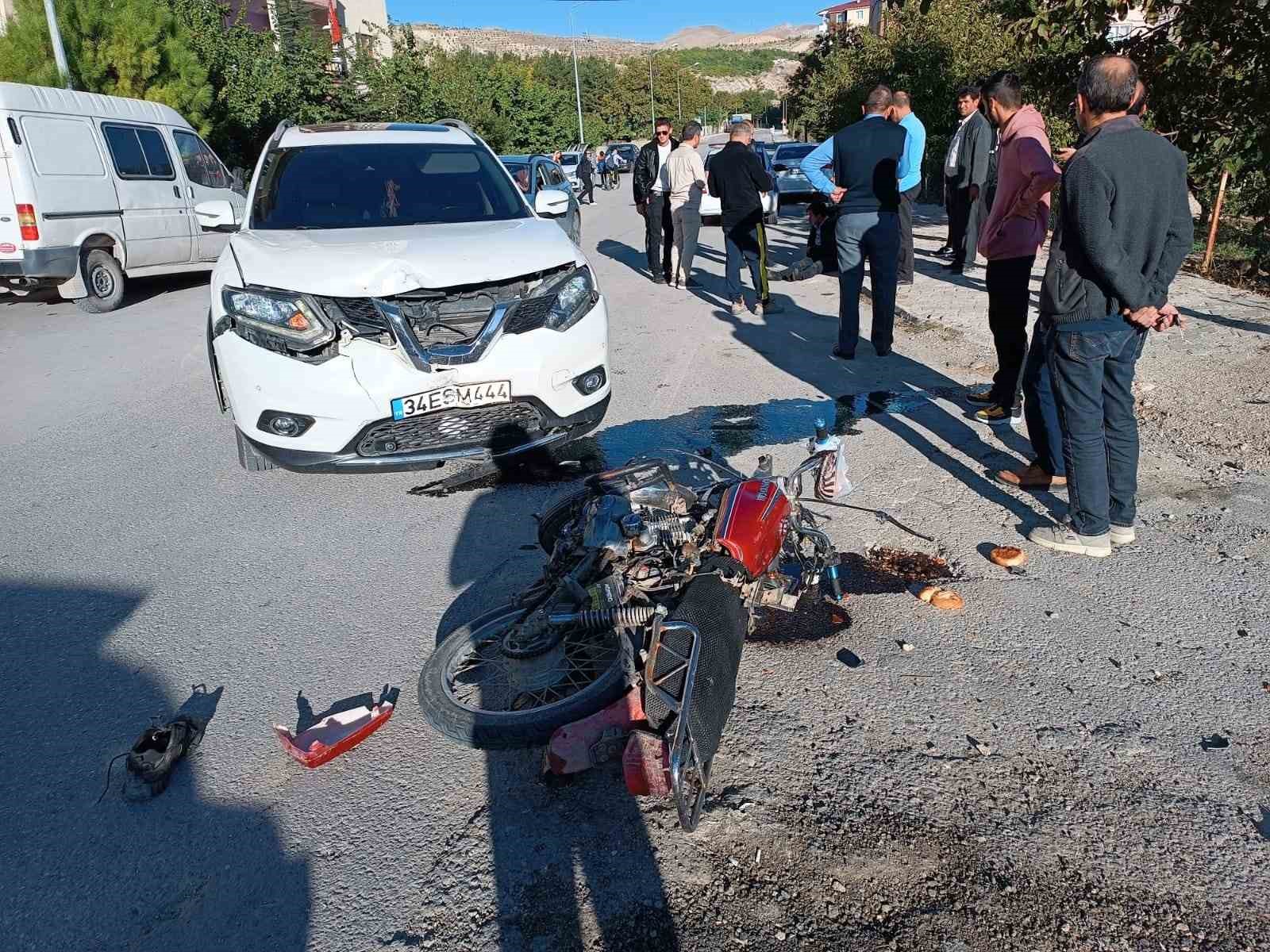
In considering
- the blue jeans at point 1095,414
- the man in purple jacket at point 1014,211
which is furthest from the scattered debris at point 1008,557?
the man in purple jacket at point 1014,211

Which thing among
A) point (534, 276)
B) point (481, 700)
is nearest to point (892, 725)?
point (481, 700)

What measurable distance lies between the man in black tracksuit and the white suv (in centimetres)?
491

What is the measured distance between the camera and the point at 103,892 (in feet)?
8.00

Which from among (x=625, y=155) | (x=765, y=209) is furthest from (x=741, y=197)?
(x=625, y=155)

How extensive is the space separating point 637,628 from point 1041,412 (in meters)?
2.91

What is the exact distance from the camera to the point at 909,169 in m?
8.13

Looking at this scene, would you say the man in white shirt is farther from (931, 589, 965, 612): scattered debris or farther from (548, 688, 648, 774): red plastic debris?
(548, 688, 648, 774): red plastic debris

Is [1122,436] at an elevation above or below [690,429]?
above

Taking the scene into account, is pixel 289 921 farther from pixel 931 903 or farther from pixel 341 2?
pixel 341 2

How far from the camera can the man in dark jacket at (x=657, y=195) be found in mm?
11695

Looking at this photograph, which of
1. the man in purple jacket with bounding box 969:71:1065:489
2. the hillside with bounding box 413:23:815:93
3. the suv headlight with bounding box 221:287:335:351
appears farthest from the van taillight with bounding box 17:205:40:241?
the hillside with bounding box 413:23:815:93

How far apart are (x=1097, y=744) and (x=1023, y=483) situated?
2293 mm

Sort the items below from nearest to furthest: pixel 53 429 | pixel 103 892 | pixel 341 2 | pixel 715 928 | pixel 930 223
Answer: pixel 715 928
pixel 103 892
pixel 53 429
pixel 930 223
pixel 341 2

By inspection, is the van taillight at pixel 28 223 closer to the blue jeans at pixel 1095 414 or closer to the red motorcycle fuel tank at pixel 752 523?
the red motorcycle fuel tank at pixel 752 523
